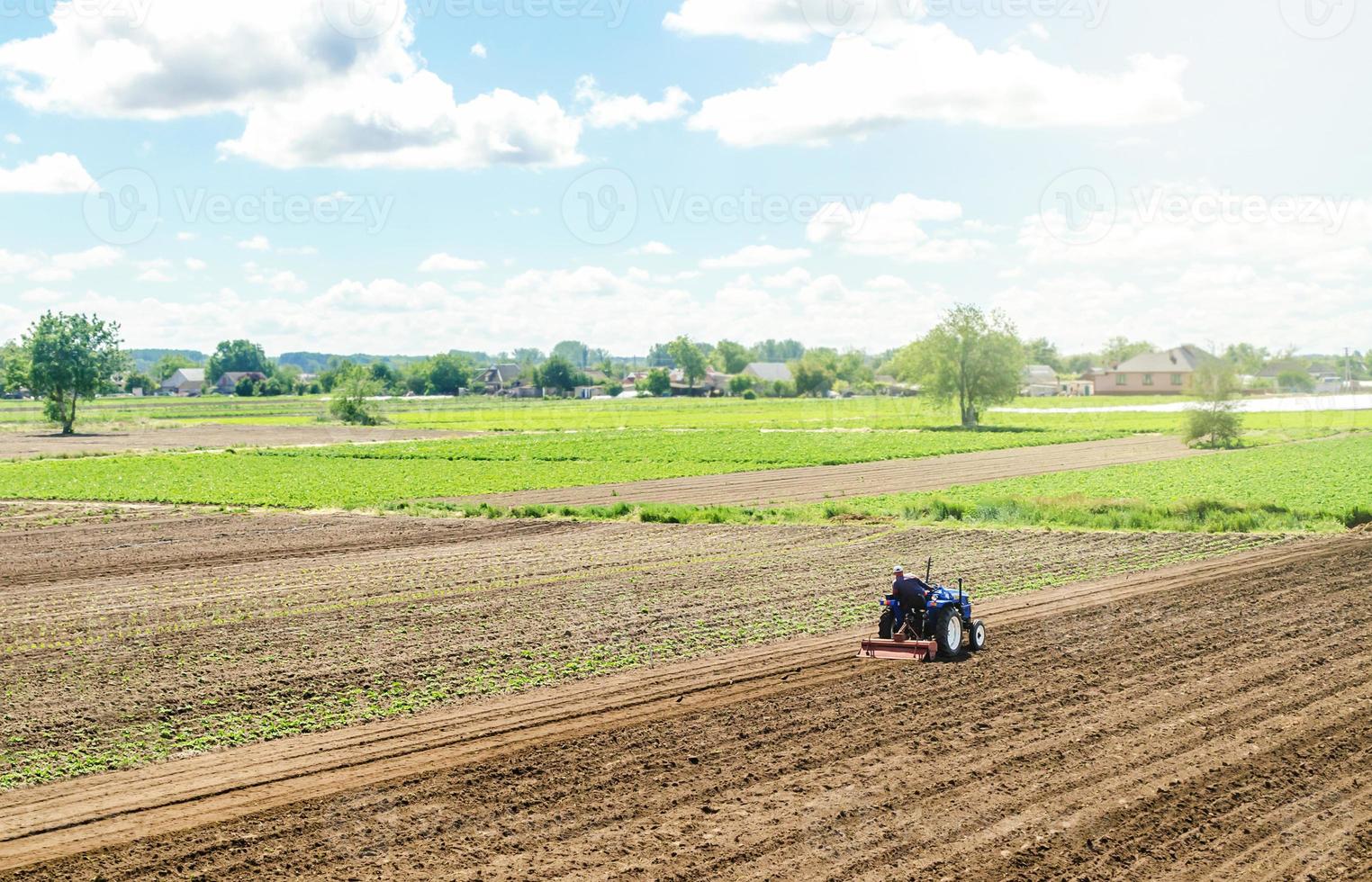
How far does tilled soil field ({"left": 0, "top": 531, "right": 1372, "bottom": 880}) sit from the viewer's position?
9922 mm

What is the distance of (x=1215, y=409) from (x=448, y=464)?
44.8 metres

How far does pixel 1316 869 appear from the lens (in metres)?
9.65

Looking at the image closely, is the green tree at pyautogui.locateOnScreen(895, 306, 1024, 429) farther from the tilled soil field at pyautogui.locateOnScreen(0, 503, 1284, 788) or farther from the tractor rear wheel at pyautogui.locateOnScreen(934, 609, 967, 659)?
the tractor rear wheel at pyautogui.locateOnScreen(934, 609, 967, 659)

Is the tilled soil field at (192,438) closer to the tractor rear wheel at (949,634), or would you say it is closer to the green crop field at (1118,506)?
the green crop field at (1118,506)

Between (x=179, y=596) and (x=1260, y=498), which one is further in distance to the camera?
(x=1260, y=498)

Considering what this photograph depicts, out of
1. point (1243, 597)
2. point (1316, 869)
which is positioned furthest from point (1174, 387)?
point (1316, 869)

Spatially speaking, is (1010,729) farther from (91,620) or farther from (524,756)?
(91,620)

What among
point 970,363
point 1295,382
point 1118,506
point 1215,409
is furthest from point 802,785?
point 1295,382

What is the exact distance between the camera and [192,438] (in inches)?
3469

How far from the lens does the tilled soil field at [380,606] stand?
1449cm

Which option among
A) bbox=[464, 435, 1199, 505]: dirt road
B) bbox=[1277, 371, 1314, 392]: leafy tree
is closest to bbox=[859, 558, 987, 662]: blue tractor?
bbox=[464, 435, 1199, 505]: dirt road

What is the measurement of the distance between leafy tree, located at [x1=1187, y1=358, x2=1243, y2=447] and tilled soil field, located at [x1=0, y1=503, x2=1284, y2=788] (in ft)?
141

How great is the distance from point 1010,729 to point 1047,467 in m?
44.5

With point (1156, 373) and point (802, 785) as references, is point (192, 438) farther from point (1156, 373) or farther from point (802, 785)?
point (1156, 373)
